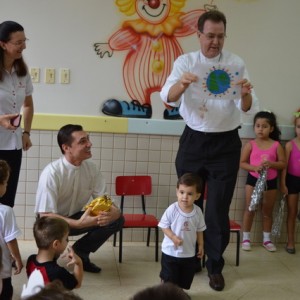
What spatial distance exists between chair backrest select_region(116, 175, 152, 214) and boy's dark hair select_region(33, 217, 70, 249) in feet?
4.99

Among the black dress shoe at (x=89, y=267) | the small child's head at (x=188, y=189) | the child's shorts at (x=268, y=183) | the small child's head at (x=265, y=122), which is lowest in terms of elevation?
the black dress shoe at (x=89, y=267)


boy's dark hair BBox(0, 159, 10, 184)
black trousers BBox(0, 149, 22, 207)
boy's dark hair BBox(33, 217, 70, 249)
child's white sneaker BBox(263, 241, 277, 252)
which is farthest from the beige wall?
boy's dark hair BBox(33, 217, 70, 249)

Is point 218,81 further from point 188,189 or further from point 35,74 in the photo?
point 35,74

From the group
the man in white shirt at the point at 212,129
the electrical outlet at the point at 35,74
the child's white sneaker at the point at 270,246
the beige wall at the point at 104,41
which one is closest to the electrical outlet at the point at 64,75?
the beige wall at the point at 104,41

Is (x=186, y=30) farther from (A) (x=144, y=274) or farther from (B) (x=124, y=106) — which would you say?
(A) (x=144, y=274)

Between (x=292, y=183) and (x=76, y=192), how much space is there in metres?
1.94

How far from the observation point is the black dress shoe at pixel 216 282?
3.22 meters

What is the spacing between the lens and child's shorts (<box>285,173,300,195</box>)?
13.3ft

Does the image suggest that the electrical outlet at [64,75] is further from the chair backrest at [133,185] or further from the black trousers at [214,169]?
the black trousers at [214,169]

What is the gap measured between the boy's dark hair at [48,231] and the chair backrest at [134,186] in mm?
1522

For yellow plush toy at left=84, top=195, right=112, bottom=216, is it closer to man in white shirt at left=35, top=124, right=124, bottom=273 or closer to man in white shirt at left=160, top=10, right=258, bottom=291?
man in white shirt at left=35, top=124, right=124, bottom=273

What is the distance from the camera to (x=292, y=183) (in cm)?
405

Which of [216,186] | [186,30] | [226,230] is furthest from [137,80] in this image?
[226,230]

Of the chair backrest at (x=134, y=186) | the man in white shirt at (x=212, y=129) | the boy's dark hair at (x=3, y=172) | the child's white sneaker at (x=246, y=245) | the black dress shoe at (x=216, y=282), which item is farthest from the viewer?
the child's white sneaker at (x=246, y=245)
